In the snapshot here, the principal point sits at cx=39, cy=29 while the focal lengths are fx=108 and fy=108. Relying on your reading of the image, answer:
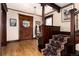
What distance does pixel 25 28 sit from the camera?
6.24 ft

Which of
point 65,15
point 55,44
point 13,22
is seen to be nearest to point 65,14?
point 65,15

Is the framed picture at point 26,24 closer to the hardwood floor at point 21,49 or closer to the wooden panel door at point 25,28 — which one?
the wooden panel door at point 25,28

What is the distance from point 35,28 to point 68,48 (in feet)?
2.30

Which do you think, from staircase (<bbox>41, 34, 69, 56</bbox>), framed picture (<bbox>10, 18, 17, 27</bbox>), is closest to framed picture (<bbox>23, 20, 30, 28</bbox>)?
framed picture (<bbox>10, 18, 17, 27</bbox>)

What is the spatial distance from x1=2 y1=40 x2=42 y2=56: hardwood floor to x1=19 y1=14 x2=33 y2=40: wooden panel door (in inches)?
3.5

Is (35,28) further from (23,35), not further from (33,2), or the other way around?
(33,2)

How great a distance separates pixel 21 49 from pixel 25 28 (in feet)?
1.21

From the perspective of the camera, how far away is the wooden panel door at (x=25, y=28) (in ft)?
6.10

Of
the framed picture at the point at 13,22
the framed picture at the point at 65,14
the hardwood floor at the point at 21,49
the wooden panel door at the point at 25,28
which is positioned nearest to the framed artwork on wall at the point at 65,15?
the framed picture at the point at 65,14

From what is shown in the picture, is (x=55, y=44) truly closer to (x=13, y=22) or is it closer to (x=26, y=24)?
(x=26, y=24)

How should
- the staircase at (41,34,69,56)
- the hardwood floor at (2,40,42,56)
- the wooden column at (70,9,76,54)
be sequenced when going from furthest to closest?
the staircase at (41,34,69,56) < the wooden column at (70,9,76,54) < the hardwood floor at (2,40,42,56)

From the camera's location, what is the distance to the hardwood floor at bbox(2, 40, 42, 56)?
1.73m

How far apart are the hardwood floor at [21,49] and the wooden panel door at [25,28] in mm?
88

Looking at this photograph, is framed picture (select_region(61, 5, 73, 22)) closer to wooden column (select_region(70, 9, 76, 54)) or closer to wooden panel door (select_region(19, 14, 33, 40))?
wooden column (select_region(70, 9, 76, 54))
